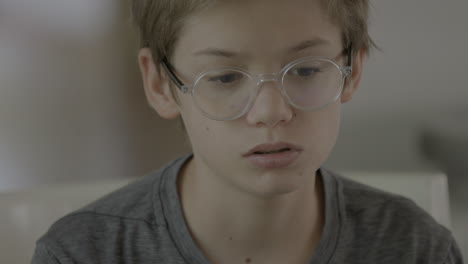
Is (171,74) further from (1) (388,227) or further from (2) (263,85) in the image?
(1) (388,227)

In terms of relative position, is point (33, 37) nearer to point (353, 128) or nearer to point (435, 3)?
point (353, 128)

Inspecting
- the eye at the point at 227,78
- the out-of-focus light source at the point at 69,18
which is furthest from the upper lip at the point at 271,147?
the out-of-focus light source at the point at 69,18

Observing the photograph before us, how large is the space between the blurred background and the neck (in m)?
0.40

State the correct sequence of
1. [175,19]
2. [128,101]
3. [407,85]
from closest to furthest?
[175,19], [407,85], [128,101]

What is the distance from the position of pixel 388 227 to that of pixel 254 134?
0.39 meters

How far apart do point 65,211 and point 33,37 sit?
2.41 metres

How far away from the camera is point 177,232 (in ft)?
3.78

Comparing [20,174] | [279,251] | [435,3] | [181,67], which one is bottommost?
[20,174]

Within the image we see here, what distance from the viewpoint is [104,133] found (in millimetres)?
3166

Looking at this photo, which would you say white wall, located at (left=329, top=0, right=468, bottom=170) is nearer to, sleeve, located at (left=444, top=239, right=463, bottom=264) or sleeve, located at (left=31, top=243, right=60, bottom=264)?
sleeve, located at (left=444, top=239, right=463, bottom=264)

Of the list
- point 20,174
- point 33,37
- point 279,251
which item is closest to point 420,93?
point 279,251

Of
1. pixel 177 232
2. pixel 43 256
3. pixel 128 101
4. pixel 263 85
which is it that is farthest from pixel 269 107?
pixel 128 101

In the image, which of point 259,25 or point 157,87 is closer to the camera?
point 259,25

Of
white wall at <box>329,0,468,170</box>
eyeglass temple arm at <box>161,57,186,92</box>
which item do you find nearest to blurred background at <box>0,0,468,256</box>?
white wall at <box>329,0,468,170</box>
